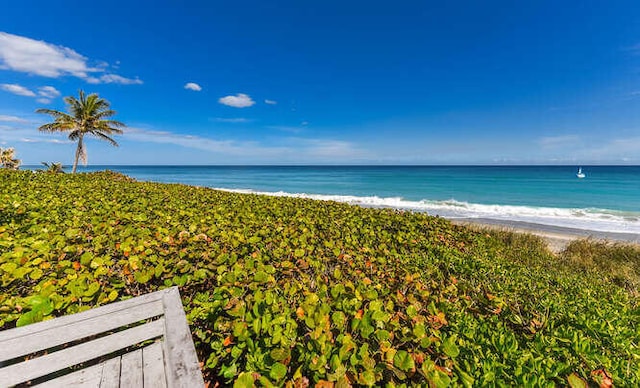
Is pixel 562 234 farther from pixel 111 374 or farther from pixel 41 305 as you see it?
pixel 41 305

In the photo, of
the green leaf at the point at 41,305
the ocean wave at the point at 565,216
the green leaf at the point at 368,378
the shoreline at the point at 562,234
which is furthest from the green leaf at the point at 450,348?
the ocean wave at the point at 565,216

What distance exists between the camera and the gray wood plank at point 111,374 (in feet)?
5.32

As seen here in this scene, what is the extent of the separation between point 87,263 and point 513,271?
5.79 metres

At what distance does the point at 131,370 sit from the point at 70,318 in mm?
601

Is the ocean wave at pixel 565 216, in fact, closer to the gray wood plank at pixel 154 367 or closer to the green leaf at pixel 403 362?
the gray wood plank at pixel 154 367

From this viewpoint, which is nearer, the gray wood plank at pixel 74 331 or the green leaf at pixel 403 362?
the gray wood plank at pixel 74 331

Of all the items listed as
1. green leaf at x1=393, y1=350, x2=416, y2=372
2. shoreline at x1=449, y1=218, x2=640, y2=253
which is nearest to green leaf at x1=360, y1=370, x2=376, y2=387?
green leaf at x1=393, y1=350, x2=416, y2=372

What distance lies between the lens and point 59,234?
3797 mm

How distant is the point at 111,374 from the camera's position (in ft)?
5.55

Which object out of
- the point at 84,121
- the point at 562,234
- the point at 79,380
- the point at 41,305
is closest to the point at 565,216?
the point at 562,234

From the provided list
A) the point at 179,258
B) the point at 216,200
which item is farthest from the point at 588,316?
the point at 216,200

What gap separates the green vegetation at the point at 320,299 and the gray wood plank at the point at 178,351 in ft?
0.86

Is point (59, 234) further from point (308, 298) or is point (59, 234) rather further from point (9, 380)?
point (308, 298)

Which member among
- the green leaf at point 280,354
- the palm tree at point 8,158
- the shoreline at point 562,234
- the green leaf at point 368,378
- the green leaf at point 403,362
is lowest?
the shoreline at point 562,234
